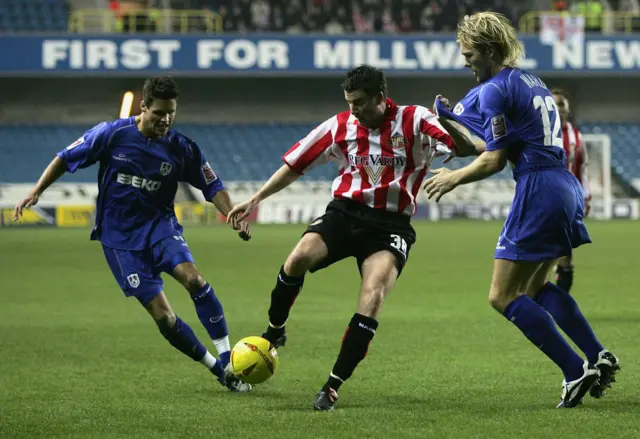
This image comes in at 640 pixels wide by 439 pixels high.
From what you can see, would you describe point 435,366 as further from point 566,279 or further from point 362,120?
point 566,279

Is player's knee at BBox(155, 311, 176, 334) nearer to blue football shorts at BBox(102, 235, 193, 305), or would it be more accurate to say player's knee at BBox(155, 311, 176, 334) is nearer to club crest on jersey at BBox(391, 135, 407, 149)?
blue football shorts at BBox(102, 235, 193, 305)

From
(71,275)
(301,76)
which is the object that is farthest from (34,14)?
(71,275)

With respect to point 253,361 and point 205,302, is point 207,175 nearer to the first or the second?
point 205,302

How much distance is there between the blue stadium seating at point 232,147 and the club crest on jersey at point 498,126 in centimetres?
2631

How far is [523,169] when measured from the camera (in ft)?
20.2

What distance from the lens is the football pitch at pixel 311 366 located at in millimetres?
5750

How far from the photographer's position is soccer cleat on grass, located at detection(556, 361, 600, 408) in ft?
20.0

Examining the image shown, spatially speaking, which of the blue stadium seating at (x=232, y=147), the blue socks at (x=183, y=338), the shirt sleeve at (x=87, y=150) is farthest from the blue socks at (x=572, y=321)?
the blue stadium seating at (x=232, y=147)

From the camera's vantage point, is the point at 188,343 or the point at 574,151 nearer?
the point at 188,343

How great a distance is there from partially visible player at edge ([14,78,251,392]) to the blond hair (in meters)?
1.91

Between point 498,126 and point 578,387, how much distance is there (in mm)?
1434

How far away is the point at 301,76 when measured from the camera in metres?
32.4

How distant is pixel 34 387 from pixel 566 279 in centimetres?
585

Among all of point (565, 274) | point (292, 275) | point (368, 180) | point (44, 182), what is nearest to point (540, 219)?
point (368, 180)
